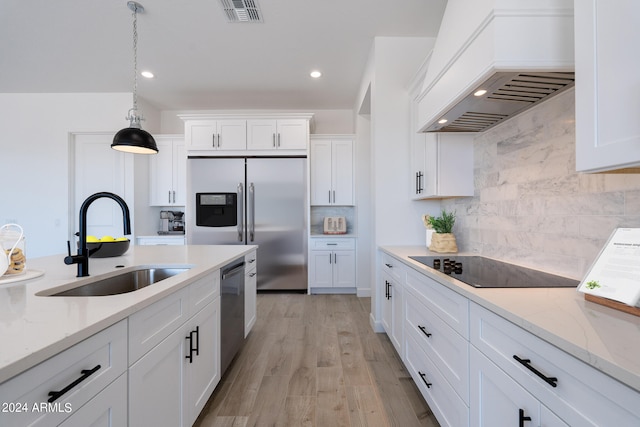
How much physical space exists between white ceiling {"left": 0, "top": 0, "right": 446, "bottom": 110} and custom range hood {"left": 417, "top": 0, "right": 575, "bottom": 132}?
122cm

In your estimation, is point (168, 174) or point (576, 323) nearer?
point (576, 323)

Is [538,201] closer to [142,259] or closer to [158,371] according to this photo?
[158,371]

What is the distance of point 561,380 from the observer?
69cm

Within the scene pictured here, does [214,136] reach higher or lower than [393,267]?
higher

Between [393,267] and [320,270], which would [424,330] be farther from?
[320,270]

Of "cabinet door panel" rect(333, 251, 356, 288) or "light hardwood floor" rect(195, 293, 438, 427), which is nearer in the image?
"light hardwood floor" rect(195, 293, 438, 427)

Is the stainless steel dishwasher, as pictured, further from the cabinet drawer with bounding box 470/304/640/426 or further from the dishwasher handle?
the cabinet drawer with bounding box 470/304/640/426

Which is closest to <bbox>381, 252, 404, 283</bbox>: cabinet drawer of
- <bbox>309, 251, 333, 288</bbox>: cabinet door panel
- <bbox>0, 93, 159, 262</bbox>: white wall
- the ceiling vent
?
<bbox>309, 251, 333, 288</bbox>: cabinet door panel

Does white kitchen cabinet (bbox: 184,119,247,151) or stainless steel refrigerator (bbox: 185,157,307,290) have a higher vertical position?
white kitchen cabinet (bbox: 184,119,247,151)

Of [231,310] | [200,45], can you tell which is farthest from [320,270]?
[200,45]

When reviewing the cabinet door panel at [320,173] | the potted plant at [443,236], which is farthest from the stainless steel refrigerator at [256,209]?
the potted plant at [443,236]

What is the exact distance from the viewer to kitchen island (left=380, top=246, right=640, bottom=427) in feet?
1.92

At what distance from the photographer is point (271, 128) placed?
13.4ft

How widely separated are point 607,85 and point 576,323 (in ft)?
2.22
